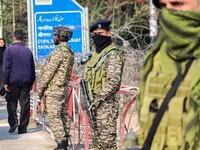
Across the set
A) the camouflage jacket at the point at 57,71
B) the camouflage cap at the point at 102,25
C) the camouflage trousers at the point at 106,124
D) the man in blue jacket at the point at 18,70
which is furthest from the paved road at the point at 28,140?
the camouflage cap at the point at 102,25

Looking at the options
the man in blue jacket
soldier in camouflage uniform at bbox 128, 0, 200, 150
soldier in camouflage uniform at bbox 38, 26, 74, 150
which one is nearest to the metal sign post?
the man in blue jacket

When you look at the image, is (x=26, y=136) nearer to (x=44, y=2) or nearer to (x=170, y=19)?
(x=44, y=2)

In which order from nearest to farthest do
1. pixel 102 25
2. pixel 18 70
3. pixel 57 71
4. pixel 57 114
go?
pixel 102 25, pixel 57 71, pixel 57 114, pixel 18 70

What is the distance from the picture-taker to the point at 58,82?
28.3 feet

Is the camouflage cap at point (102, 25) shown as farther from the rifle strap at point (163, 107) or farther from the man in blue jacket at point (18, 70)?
the rifle strap at point (163, 107)

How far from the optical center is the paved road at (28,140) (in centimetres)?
972

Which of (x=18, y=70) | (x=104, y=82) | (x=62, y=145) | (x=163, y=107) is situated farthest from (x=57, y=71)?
(x=163, y=107)

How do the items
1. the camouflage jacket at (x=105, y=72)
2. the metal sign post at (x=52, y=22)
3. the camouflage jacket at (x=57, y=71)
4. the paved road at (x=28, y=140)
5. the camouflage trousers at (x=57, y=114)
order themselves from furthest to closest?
the metal sign post at (x=52, y=22), the paved road at (x=28, y=140), the camouflage trousers at (x=57, y=114), the camouflage jacket at (x=57, y=71), the camouflage jacket at (x=105, y=72)

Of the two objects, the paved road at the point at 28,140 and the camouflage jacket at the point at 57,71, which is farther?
the paved road at the point at 28,140

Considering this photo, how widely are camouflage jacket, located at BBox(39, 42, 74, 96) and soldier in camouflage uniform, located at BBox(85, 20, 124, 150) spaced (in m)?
1.61

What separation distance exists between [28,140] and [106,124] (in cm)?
387

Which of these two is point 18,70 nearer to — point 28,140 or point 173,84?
point 28,140

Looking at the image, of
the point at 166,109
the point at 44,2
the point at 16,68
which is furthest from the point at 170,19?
the point at 44,2

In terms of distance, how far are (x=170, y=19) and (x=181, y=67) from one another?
223 mm
